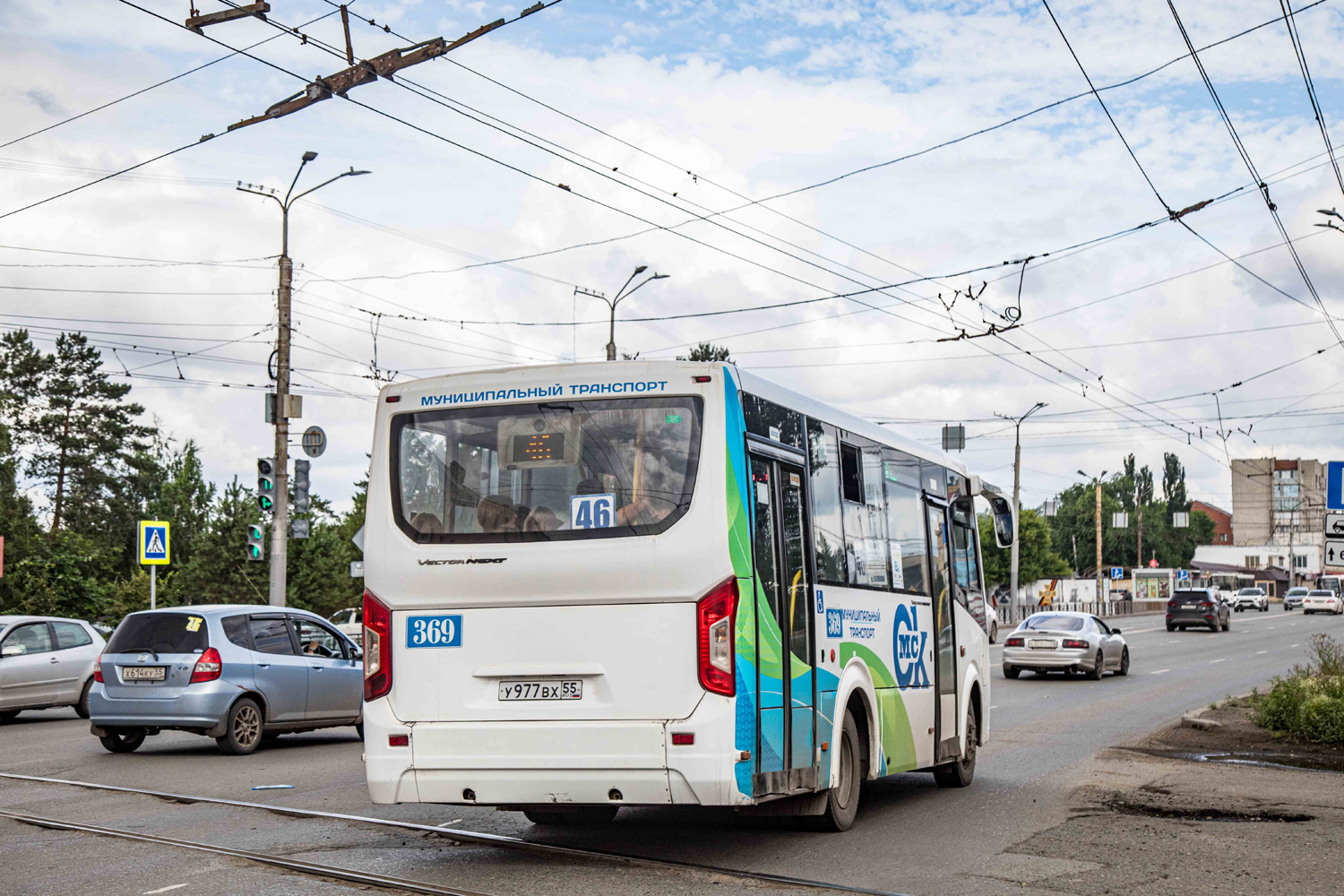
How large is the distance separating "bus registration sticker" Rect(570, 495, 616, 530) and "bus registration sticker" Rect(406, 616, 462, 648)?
873 millimetres

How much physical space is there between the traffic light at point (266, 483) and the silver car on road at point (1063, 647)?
582 inches

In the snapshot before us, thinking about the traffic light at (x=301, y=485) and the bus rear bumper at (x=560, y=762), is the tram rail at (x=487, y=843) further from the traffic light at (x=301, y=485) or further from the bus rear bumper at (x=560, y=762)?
the traffic light at (x=301, y=485)

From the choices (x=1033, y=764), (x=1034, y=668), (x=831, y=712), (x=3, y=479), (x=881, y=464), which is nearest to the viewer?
(x=831, y=712)

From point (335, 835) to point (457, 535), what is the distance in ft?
8.14

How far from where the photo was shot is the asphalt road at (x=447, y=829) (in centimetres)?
774

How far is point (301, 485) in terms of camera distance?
2800 cm

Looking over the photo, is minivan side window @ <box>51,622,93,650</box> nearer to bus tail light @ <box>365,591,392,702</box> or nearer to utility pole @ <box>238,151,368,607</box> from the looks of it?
utility pole @ <box>238,151,368,607</box>

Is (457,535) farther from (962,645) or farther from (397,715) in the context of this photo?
(962,645)

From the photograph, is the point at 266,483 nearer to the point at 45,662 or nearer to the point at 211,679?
the point at 45,662

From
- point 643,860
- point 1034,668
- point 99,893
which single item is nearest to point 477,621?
point 643,860

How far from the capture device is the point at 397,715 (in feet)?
26.6

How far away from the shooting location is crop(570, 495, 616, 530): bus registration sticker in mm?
7910

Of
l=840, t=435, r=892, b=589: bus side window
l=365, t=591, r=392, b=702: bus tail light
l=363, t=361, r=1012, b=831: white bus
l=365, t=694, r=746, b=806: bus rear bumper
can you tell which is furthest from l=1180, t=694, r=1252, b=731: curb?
l=365, t=591, r=392, b=702: bus tail light

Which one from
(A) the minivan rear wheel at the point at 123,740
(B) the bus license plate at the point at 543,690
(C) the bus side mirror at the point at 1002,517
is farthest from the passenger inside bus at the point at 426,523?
(A) the minivan rear wheel at the point at 123,740
